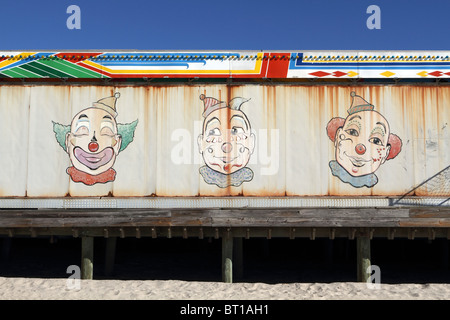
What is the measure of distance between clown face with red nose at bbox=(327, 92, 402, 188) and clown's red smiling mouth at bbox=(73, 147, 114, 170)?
5.96 m

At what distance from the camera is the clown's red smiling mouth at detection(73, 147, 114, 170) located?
9.89m

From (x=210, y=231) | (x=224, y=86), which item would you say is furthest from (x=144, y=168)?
(x=224, y=86)

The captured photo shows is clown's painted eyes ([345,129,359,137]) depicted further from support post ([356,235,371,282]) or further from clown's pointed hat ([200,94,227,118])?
clown's pointed hat ([200,94,227,118])

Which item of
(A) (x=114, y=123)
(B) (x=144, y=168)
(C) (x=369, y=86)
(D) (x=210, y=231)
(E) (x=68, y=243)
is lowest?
(E) (x=68, y=243)

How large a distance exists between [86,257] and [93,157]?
2728mm

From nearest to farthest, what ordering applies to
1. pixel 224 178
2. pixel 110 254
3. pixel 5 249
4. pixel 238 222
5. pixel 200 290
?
1. pixel 238 222
2. pixel 200 290
3. pixel 224 178
4. pixel 110 254
5. pixel 5 249

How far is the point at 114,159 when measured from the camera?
9.91 m

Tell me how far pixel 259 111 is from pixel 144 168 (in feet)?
11.3

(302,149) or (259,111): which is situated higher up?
(259,111)

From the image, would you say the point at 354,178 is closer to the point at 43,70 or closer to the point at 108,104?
the point at 108,104

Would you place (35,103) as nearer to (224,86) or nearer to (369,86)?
(224,86)

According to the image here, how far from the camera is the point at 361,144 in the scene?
9891 millimetres

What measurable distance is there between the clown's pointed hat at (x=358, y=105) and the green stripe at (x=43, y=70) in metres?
7.66

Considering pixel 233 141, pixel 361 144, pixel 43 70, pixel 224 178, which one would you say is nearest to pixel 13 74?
pixel 43 70
